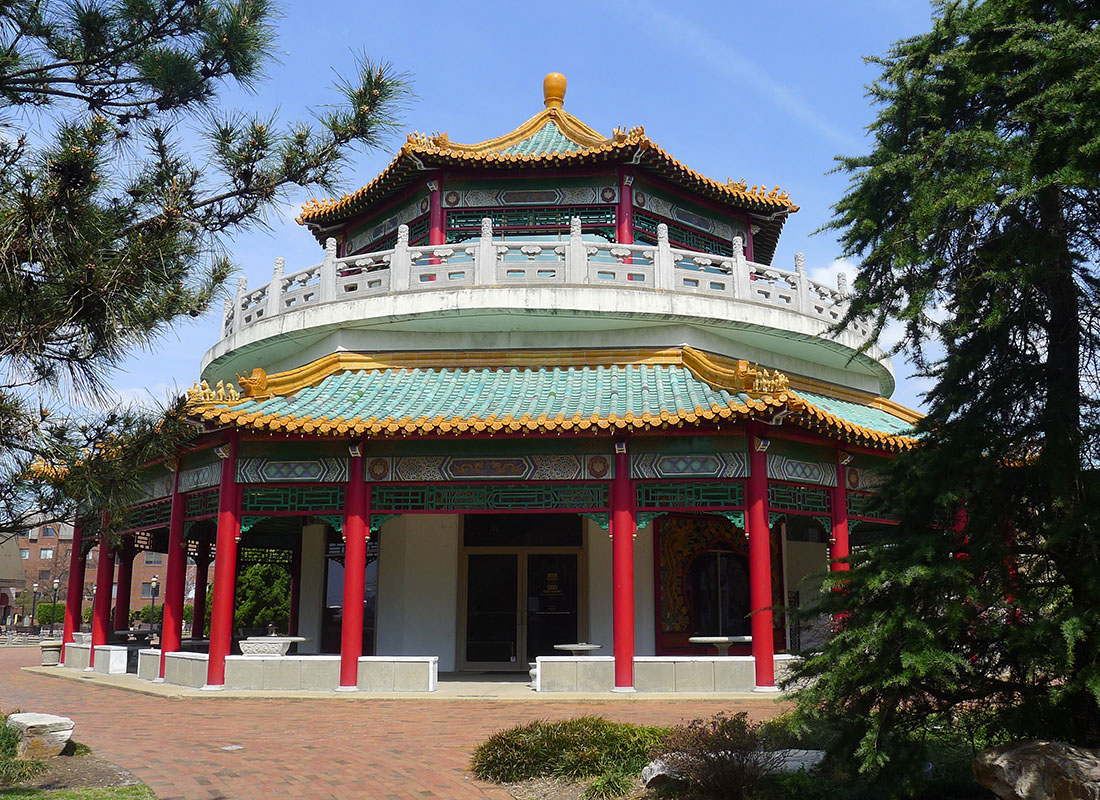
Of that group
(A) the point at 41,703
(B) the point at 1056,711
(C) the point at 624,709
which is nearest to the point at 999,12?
(B) the point at 1056,711

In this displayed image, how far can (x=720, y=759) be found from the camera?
661cm

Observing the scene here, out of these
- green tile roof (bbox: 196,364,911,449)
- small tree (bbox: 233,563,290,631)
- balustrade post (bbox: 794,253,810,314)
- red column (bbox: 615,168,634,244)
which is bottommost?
small tree (bbox: 233,563,290,631)

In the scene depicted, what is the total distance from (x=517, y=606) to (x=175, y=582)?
5.57m

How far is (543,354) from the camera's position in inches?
619

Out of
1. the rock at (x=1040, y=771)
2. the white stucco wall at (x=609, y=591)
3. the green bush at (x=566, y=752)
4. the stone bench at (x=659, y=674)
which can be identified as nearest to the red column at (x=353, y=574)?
the stone bench at (x=659, y=674)

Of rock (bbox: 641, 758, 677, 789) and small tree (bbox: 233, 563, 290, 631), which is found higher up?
small tree (bbox: 233, 563, 290, 631)

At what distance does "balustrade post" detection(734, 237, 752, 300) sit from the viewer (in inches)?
625

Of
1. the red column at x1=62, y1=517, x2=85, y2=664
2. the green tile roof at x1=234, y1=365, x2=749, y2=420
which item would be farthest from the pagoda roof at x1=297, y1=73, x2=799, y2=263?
the red column at x1=62, y1=517, x2=85, y2=664

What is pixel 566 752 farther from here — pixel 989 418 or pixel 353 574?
pixel 353 574

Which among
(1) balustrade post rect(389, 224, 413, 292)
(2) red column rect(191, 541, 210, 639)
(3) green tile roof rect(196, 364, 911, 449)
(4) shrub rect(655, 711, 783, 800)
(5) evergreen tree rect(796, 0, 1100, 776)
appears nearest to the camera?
(5) evergreen tree rect(796, 0, 1100, 776)

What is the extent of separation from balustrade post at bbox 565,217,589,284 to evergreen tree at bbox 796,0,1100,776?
860 cm

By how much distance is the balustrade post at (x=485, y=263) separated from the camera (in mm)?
15352

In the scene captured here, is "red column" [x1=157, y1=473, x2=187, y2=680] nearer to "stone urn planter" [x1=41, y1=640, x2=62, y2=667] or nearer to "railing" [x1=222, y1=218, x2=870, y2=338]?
"railing" [x1=222, y1=218, x2=870, y2=338]

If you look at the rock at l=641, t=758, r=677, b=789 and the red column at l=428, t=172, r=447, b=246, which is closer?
the rock at l=641, t=758, r=677, b=789
